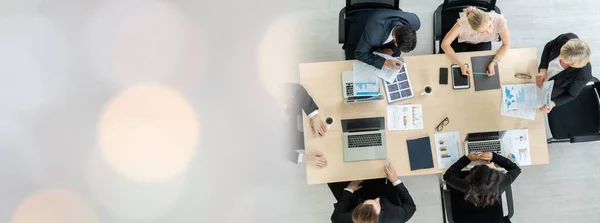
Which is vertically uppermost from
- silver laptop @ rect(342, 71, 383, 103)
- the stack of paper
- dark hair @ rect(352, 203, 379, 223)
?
silver laptop @ rect(342, 71, 383, 103)

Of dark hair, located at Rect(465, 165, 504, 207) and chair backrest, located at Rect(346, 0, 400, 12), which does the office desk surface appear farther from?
chair backrest, located at Rect(346, 0, 400, 12)

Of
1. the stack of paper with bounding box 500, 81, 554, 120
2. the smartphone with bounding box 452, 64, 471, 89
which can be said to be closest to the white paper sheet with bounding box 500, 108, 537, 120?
the stack of paper with bounding box 500, 81, 554, 120

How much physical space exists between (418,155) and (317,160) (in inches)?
29.1

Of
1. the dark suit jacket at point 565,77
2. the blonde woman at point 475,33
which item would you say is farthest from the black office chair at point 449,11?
the dark suit jacket at point 565,77

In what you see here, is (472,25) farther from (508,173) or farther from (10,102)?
(10,102)

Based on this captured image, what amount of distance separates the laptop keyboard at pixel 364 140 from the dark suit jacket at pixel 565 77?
4.42ft

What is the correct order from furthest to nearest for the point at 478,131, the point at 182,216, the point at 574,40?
the point at 182,216, the point at 478,131, the point at 574,40

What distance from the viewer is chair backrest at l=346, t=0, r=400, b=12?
3.01m

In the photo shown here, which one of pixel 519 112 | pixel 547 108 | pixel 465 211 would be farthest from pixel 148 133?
pixel 547 108

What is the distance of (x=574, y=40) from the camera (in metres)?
2.58

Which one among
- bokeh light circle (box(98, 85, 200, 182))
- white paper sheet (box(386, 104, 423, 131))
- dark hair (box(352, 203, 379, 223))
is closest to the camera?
dark hair (box(352, 203, 379, 223))

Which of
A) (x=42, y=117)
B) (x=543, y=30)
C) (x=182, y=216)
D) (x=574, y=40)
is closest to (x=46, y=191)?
(x=42, y=117)

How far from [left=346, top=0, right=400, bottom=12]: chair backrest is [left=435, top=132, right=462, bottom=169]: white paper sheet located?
1.08 metres

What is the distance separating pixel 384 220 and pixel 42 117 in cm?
328
